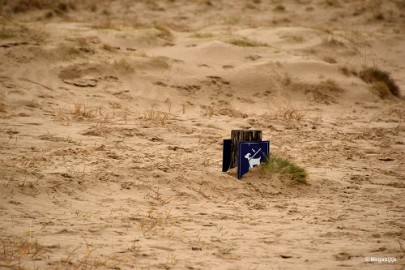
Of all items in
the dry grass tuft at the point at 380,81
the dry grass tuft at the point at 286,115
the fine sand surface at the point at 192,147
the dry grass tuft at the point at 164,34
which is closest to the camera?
the fine sand surface at the point at 192,147

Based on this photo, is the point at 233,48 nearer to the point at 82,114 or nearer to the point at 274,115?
the point at 274,115

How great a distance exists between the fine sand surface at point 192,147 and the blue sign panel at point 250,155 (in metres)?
0.09

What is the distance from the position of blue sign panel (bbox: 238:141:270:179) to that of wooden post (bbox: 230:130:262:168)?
2.4 inches

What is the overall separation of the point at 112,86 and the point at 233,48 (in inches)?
110

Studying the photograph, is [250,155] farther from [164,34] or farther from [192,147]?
[164,34]

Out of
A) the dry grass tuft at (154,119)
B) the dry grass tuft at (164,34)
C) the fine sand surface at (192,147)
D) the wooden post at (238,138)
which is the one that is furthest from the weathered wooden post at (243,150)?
the dry grass tuft at (164,34)

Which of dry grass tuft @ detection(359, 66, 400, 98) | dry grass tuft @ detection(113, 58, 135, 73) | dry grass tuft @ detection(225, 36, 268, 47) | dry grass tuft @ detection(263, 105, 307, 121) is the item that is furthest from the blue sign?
dry grass tuft @ detection(225, 36, 268, 47)

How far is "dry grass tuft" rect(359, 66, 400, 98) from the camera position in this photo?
33.7ft

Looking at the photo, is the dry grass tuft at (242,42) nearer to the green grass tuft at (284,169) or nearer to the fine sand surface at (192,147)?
the fine sand surface at (192,147)

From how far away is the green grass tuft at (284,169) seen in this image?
5891mm

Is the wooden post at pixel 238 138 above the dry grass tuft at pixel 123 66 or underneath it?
underneath

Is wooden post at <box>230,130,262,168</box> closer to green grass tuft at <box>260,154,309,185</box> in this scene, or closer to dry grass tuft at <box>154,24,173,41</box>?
green grass tuft at <box>260,154,309,185</box>

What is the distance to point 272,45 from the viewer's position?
1177 centimetres

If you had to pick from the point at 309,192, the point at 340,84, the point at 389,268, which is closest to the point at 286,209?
the point at 309,192
